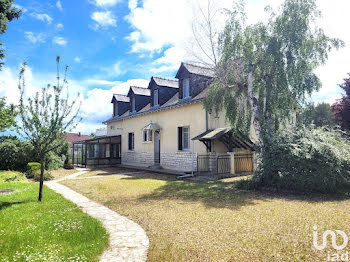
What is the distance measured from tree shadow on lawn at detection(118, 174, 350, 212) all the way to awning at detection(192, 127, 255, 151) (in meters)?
3.80

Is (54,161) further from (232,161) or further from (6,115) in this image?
(232,161)

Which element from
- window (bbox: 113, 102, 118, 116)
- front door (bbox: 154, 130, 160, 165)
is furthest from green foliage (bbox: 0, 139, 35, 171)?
window (bbox: 113, 102, 118, 116)

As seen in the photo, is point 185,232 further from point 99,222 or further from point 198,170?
point 198,170

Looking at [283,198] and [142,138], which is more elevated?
[142,138]

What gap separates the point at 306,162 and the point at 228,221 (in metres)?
4.95

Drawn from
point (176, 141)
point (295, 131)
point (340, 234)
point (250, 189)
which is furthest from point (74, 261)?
point (176, 141)

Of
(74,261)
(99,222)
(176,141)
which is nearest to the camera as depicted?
(74,261)

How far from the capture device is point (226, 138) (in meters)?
15.4

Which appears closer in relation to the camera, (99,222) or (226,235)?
(226,235)

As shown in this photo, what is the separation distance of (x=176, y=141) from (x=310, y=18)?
11223mm

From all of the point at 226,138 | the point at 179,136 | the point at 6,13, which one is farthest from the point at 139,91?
the point at 6,13

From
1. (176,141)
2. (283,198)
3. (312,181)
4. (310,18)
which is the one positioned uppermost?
(310,18)

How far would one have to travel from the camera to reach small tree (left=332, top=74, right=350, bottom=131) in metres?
20.1

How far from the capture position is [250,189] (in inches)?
413
